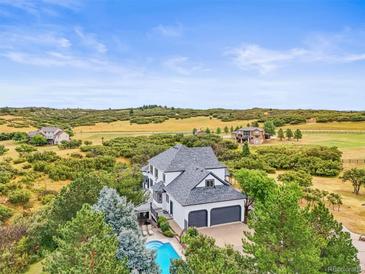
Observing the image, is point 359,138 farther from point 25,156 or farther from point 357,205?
point 25,156

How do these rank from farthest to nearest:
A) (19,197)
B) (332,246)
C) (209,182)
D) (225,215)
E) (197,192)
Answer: (19,197) < (209,182) < (225,215) < (197,192) < (332,246)

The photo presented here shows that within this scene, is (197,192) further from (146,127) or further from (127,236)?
(146,127)

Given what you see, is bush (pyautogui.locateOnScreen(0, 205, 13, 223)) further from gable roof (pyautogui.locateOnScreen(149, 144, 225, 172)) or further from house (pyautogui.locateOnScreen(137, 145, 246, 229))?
gable roof (pyautogui.locateOnScreen(149, 144, 225, 172))

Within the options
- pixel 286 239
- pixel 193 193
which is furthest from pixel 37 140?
pixel 286 239

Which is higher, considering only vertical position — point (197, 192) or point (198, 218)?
point (197, 192)

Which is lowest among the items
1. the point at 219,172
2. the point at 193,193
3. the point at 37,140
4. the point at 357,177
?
the point at 357,177

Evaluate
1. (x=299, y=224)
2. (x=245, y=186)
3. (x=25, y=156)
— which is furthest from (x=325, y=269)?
(x=25, y=156)
